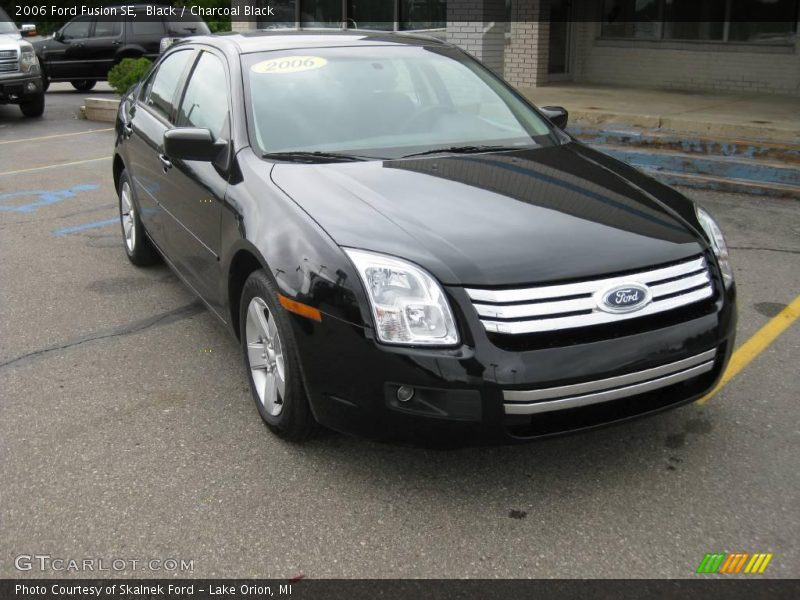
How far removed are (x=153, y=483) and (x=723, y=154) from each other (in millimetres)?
6608

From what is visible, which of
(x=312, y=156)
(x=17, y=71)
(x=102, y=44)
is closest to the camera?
(x=312, y=156)

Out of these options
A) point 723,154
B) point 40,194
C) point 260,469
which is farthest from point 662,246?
point 40,194

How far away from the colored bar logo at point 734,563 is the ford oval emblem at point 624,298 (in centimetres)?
85

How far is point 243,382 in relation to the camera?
4.22 metres

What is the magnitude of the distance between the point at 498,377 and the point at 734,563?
96 centimetres

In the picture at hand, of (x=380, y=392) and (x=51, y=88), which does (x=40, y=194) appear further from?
(x=51, y=88)

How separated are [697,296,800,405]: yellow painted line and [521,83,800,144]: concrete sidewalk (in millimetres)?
3633

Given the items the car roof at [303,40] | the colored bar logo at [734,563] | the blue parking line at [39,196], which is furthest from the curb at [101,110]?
the colored bar logo at [734,563]

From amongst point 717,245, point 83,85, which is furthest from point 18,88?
point 717,245

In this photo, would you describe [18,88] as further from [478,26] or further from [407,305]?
[407,305]

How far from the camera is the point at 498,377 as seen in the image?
112 inches

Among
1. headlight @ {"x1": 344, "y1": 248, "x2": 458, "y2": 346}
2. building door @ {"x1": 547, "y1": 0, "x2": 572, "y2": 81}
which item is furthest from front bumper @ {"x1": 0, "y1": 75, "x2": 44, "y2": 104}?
headlight @ {"x1": 344, "y1": 248, "x2": 458, "y2": 346}

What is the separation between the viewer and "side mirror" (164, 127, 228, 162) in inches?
154

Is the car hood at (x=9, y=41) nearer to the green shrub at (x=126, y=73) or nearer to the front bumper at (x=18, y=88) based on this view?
the front bumper at (x=18, y=88)
